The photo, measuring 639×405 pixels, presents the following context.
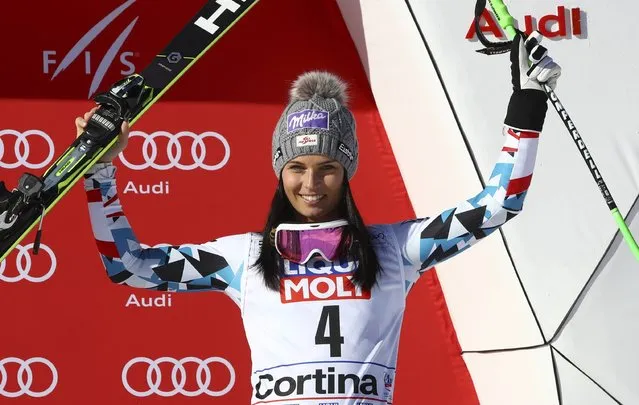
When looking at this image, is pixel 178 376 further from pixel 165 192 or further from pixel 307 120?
pixel 307 120

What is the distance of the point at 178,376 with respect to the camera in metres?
3.54

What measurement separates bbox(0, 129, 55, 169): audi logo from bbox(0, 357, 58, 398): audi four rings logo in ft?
1.88

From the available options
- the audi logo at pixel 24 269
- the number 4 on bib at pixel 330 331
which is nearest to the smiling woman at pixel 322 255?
the number 4 on bib at pixel 330 331

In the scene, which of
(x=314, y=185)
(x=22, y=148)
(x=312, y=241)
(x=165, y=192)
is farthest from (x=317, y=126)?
(x=22, y=148)

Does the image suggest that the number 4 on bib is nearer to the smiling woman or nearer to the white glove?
the smiling woman

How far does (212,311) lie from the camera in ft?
11.8

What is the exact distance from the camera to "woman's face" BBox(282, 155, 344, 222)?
7.59 feet

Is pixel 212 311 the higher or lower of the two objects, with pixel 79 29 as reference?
lower

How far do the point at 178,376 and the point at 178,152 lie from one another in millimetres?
681

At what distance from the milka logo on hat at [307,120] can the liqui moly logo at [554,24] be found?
125cm

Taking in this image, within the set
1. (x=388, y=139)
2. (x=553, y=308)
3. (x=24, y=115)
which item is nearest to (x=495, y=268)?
(x=553, y=308)

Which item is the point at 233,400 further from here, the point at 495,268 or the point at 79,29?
the point at 79,29

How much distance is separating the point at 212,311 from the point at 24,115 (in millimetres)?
814

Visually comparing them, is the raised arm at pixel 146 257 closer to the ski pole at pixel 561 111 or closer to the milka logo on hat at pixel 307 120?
the milka logo on hat at pixel 307 120
